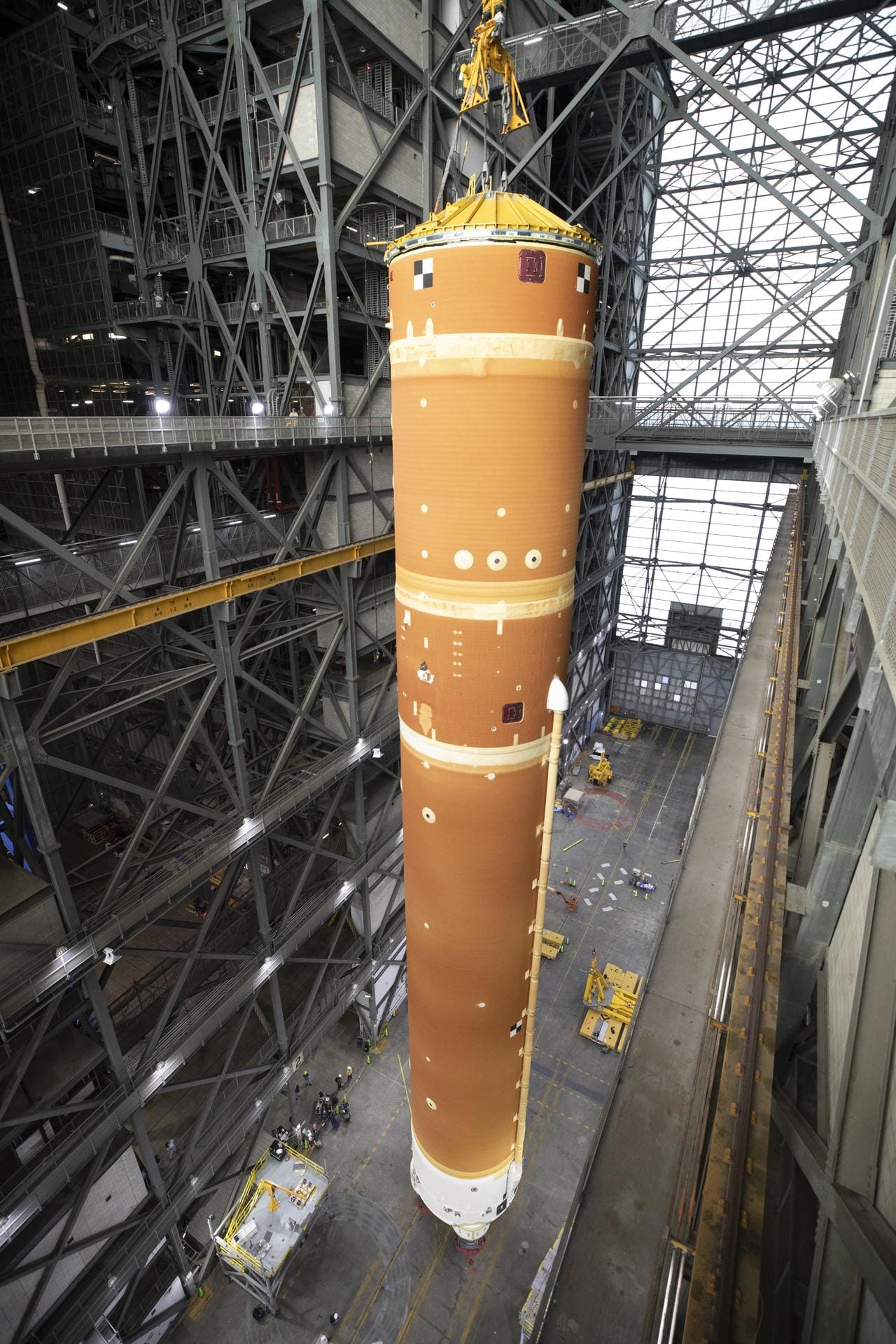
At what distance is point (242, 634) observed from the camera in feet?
45.6

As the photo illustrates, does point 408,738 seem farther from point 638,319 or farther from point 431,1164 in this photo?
point 638,319

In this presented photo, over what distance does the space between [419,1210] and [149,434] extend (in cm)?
2020

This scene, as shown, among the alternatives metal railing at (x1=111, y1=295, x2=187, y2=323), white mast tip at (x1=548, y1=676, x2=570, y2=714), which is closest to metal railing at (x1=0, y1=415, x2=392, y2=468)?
white mast tip at (x1=548, y1=676, x2=570, y2=714)

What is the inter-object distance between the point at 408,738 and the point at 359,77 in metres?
18.3

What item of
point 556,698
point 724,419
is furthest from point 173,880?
point 724,419

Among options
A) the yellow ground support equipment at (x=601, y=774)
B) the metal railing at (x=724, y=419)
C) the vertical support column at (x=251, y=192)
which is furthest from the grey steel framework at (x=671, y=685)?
the vertical support column at (x=251, y=192)

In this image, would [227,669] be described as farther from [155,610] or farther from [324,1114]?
[324,1114]

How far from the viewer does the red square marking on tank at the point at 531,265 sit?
6578 millimetres

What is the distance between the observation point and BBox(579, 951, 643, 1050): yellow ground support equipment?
22.6 metres

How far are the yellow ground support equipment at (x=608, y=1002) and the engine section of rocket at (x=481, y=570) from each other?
13.6 m

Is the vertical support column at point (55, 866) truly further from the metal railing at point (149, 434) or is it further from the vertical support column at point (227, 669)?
the vertical support column at point (227, 669)

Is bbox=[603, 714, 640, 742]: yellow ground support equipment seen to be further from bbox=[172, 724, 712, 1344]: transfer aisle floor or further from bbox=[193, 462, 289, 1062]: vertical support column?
bbox=[193, 462, 289, 1062]: vertical support column

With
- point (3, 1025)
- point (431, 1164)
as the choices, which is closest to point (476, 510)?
point (3, 1025)

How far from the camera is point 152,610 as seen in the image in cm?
1163
